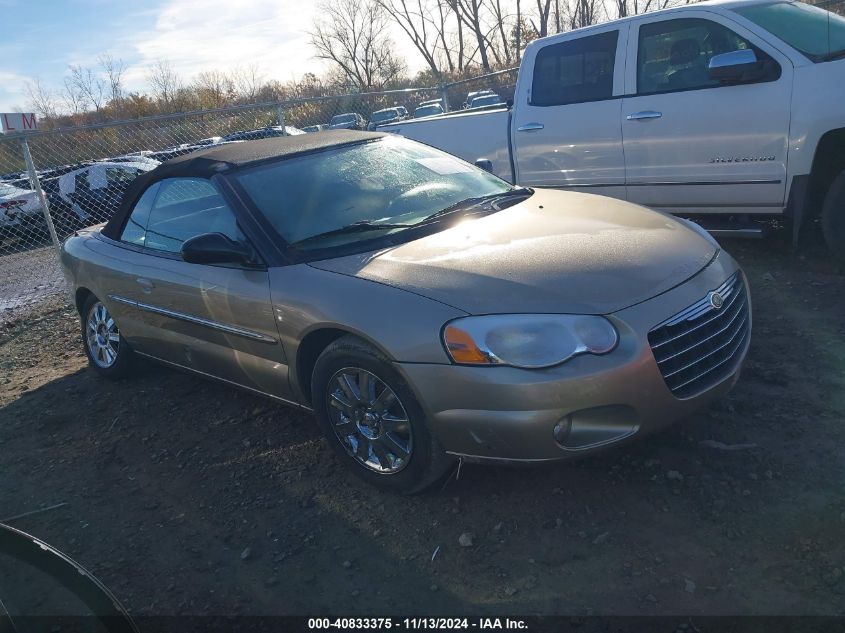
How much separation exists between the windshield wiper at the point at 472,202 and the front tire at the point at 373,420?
0.94 m

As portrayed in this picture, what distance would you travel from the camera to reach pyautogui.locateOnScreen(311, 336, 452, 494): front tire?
324 centimetres

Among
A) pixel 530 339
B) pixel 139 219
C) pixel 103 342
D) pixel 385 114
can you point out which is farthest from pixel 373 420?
pixel 385 114

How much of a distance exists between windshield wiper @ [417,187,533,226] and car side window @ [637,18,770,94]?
2109mm

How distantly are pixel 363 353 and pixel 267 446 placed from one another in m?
1.24

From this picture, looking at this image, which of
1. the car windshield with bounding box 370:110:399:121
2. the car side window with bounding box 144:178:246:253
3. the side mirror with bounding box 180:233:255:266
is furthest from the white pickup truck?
the car windshield with bounding box 370:110:399:121

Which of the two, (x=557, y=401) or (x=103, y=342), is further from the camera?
(x=103, y=342)

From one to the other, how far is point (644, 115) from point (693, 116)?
411 millimetres

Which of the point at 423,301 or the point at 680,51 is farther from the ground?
the point at 680,51

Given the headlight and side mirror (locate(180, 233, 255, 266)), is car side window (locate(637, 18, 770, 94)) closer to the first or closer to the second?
the headlight

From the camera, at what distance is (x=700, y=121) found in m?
5.80

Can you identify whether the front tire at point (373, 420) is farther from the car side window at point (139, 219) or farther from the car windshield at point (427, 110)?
the car windshield at point (427, 110)

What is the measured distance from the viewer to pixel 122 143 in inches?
536

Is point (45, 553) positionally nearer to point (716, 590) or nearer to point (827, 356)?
point (716, 590)

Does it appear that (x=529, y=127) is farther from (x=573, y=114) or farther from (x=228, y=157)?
(x=228, y=157)
